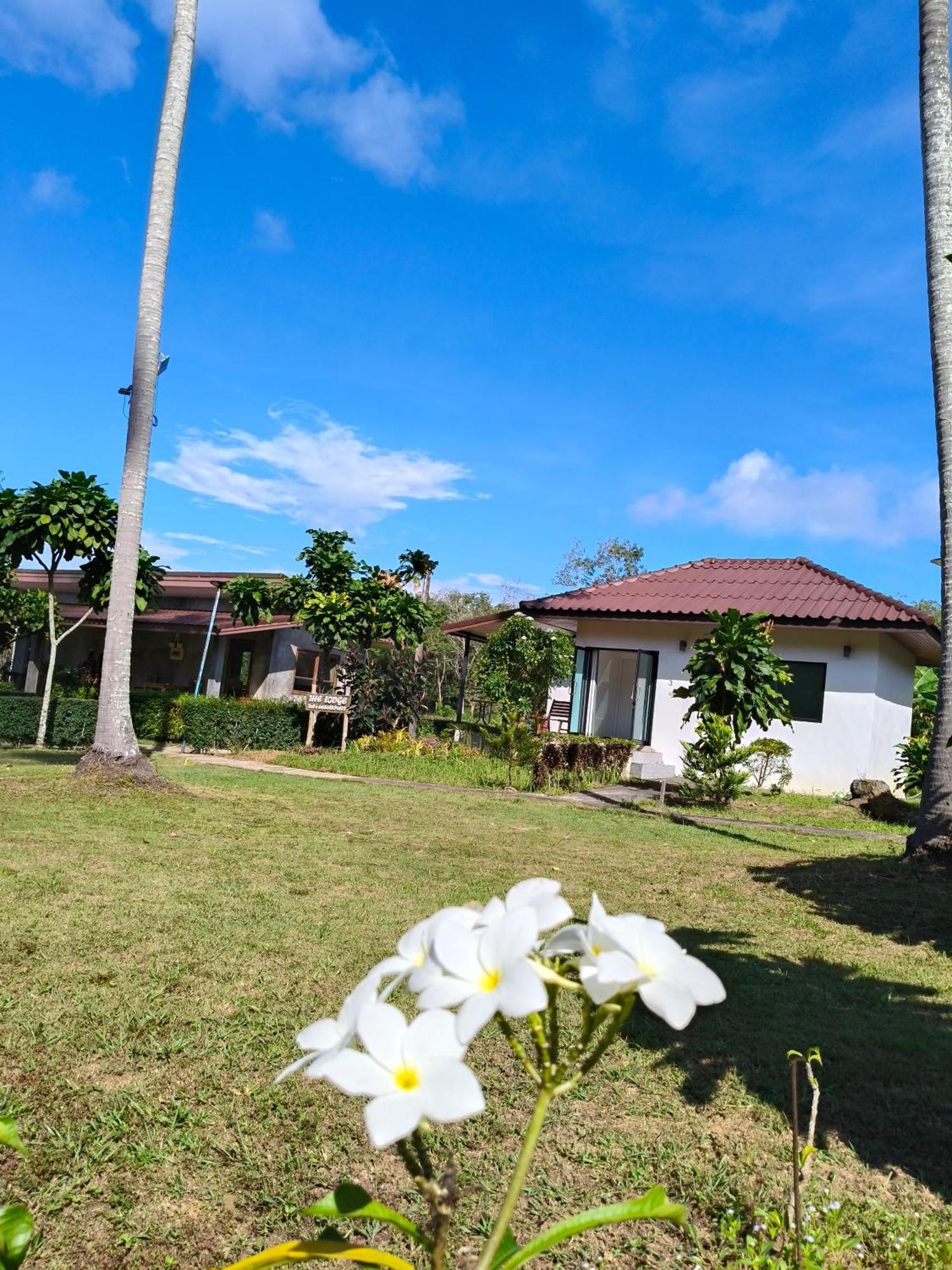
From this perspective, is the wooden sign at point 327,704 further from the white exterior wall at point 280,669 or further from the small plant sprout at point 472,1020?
the small plant sprout at point 472,1020

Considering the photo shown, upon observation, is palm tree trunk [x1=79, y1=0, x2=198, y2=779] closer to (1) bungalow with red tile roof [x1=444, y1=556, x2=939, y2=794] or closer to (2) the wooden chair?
(1) bungalow with red tile roof [x1=444, y1=556, x2=939, y2=794]

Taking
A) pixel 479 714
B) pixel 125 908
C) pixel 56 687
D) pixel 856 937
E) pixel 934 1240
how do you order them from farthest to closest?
pixel 479 714 < pixel 56 687 < pixel 856 937 < pixel 125 908 < pixel 934 1240

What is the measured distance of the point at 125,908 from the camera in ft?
16.8

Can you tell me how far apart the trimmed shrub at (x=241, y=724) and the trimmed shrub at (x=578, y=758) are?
19.1ft

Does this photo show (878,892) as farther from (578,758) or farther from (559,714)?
(559,714)

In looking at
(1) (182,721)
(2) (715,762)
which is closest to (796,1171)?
(2) (715,762)

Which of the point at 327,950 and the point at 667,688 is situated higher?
the point at 667,688

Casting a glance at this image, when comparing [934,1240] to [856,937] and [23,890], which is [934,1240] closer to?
[856,937]

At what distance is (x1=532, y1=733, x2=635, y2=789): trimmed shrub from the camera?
13742 mm

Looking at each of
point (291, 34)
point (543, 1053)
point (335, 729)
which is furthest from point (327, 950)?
point (335, 729)

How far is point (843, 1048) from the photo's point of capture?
12.0 ft

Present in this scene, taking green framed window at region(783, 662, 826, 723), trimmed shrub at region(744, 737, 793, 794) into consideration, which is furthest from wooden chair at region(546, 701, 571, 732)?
green framed window at region(783, 662, 826, 723)

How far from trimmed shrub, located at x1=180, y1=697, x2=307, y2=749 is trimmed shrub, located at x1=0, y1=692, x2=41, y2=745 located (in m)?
2.59

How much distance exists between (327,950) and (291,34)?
32.7 feet
